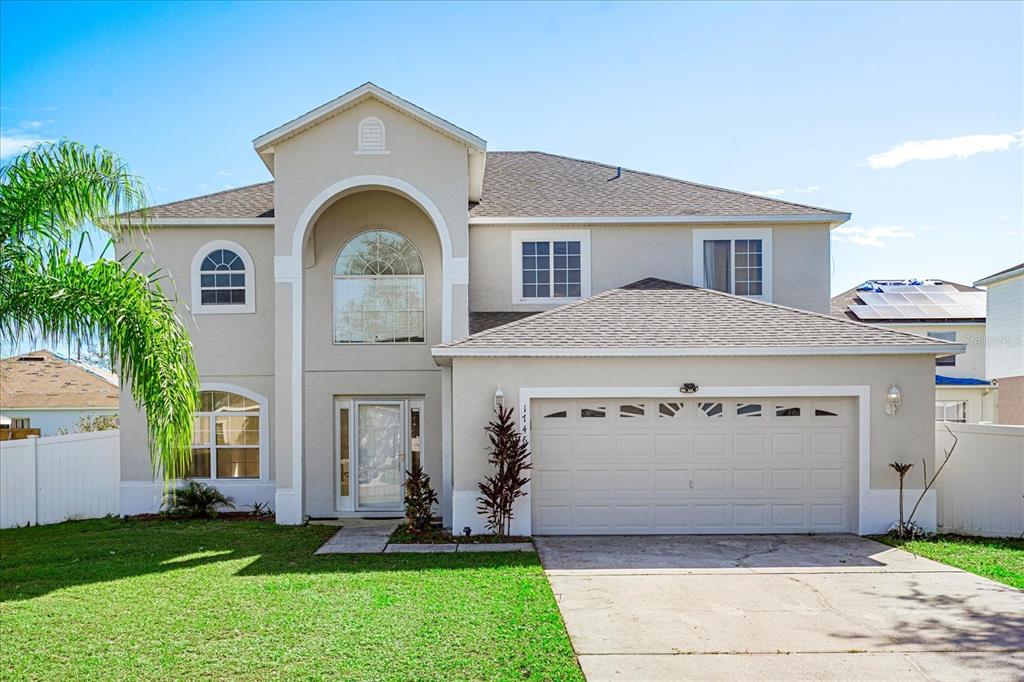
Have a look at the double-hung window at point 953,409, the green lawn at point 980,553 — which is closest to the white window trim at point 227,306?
the green lawn at point 980,553

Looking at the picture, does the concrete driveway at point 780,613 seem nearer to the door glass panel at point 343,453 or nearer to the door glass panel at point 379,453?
the door glass panel at point 379,453

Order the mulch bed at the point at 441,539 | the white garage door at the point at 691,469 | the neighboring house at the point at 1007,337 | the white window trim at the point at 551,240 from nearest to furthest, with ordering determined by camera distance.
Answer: the mulch bed at the point at 441,539
the white garage door at the point at 691,469
the white window trim at the point at 551,240
the neighboring house at the point at 1007,337

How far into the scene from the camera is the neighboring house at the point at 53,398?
27.8 metres

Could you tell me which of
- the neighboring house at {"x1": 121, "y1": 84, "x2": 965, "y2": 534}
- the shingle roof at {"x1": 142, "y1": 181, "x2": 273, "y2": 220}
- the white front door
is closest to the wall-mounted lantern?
the neighboring house at {"x1": 121, "y1": 84, "x2": 965, "y2": 534}

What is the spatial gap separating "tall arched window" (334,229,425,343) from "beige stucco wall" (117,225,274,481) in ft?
5.37

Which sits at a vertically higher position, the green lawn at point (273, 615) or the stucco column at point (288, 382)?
the stucco column at point (288, 382)

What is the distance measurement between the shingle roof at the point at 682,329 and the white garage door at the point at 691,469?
0.94m

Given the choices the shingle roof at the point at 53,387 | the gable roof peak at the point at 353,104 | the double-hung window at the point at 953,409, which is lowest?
the double-hung window at the point at 953,409

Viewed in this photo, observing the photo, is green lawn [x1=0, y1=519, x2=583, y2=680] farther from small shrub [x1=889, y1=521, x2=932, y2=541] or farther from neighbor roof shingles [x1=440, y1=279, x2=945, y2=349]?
small shrub [x1=889, y1=521, x2=932, y2=541]

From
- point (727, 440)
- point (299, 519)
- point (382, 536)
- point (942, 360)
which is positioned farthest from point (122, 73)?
point (942, 360)

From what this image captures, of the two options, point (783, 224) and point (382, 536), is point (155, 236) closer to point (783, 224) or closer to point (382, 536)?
point (382, 536)

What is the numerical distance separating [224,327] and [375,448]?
3.90 metres

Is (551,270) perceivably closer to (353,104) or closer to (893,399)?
(353,104)

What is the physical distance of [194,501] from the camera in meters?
15.4
